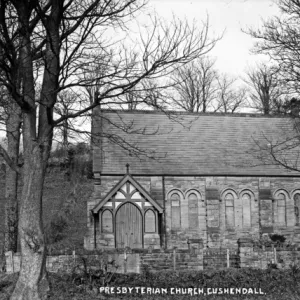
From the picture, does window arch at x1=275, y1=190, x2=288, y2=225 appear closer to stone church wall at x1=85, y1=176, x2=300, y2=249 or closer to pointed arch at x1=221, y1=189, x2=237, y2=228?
stone church wall at x1=85, y1=176, x2=300, y2=249

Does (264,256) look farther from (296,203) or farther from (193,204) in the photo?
(296,203)

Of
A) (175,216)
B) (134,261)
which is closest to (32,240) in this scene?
(134,261)

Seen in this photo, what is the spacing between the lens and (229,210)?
97.3 ft

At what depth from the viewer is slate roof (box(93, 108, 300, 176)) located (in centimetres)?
2919

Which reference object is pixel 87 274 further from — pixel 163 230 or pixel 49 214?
pixel 49 214

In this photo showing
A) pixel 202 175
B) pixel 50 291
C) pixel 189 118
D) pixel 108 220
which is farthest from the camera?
pixel 189 118

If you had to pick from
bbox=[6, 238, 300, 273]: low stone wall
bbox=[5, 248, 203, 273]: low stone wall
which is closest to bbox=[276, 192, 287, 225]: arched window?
bbox=[6, 238, 300, 273]: low stone wall

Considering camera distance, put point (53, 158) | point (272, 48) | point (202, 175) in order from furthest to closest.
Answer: point (53, 158) < point (202, 175) < point (272, 48)

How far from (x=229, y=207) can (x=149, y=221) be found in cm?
520

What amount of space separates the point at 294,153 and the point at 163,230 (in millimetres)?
9415

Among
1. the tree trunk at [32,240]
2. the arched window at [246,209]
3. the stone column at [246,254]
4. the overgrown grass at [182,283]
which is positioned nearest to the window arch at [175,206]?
the arched window at [246,209]

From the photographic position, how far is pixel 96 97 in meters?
11.2

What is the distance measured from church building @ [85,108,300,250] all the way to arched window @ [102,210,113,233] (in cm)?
5

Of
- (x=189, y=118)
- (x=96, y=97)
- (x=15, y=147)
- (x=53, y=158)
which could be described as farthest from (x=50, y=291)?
(x=53, y=158)
